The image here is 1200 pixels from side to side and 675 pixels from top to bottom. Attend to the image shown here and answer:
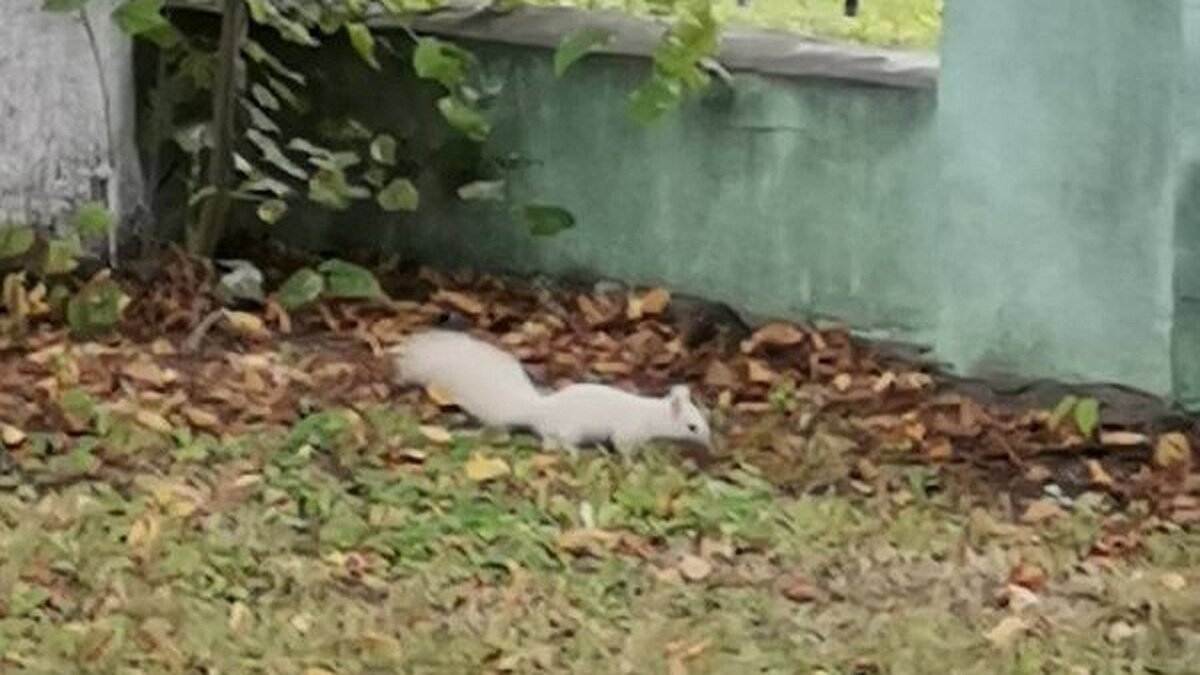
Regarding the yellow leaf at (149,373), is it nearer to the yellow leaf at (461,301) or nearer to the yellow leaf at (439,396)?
the yellow leaf at (439,396)

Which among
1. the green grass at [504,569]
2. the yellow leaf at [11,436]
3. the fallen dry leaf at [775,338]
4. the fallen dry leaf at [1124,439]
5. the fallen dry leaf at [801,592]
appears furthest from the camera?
the fallen dry leaf at [775,338]

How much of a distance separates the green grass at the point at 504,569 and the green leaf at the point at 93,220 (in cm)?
79

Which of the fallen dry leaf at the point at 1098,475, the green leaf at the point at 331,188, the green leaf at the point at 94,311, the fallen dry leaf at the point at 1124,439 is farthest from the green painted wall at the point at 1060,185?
the green leaf at the point at 94,311

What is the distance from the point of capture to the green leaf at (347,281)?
473cm

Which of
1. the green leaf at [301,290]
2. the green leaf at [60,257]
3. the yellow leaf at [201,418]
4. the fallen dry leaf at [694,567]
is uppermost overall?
the green leaf at [60,257]

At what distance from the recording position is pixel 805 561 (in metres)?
3.49

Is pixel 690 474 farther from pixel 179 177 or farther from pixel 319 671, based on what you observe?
pixel 179 177

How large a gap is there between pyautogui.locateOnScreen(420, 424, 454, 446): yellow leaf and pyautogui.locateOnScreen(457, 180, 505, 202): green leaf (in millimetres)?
938

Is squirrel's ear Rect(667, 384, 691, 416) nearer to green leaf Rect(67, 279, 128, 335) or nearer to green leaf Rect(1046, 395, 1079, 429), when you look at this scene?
green leaf Rect(1046, 395, 1079, 429)

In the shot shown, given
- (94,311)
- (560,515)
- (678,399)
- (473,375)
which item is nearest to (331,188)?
(94,311)

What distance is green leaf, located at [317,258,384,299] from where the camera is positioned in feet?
15.5

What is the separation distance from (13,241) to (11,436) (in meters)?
0.86

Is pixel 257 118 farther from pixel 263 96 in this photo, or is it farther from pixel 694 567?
pixel 694 567

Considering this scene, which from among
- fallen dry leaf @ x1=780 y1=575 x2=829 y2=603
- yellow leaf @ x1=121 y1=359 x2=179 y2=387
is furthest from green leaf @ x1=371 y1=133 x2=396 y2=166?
fallen dry leaf @ x1=780 y1=575 x2=829 y2=603
